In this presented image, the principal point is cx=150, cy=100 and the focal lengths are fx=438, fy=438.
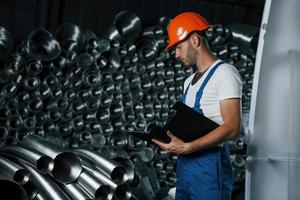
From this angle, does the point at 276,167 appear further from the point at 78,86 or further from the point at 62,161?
the point at 78,86

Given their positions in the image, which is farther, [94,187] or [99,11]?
[99,11]

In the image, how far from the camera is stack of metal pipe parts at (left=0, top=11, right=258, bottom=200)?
274cm

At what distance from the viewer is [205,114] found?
169cm

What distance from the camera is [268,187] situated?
4.41 feet

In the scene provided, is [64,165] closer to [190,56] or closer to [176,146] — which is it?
[176,146]

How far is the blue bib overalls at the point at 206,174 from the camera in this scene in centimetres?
164

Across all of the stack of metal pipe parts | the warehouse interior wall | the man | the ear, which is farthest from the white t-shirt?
the warehouse interior wall

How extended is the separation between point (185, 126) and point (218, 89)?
18cm

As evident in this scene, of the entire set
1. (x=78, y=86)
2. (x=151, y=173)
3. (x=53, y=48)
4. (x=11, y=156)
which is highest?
(x=53, y=48)

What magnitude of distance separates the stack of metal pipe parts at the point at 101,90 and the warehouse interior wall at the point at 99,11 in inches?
4.9

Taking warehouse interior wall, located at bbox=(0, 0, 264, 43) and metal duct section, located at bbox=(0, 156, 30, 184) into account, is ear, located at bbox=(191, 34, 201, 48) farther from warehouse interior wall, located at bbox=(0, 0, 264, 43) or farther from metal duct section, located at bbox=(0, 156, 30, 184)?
warehouse interior wall, located at bbox=(0, 0, 264, 43)

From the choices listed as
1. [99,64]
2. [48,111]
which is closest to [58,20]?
[99,64]

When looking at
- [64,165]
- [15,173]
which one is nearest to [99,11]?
[64,165]

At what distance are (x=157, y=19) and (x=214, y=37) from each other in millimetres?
497
